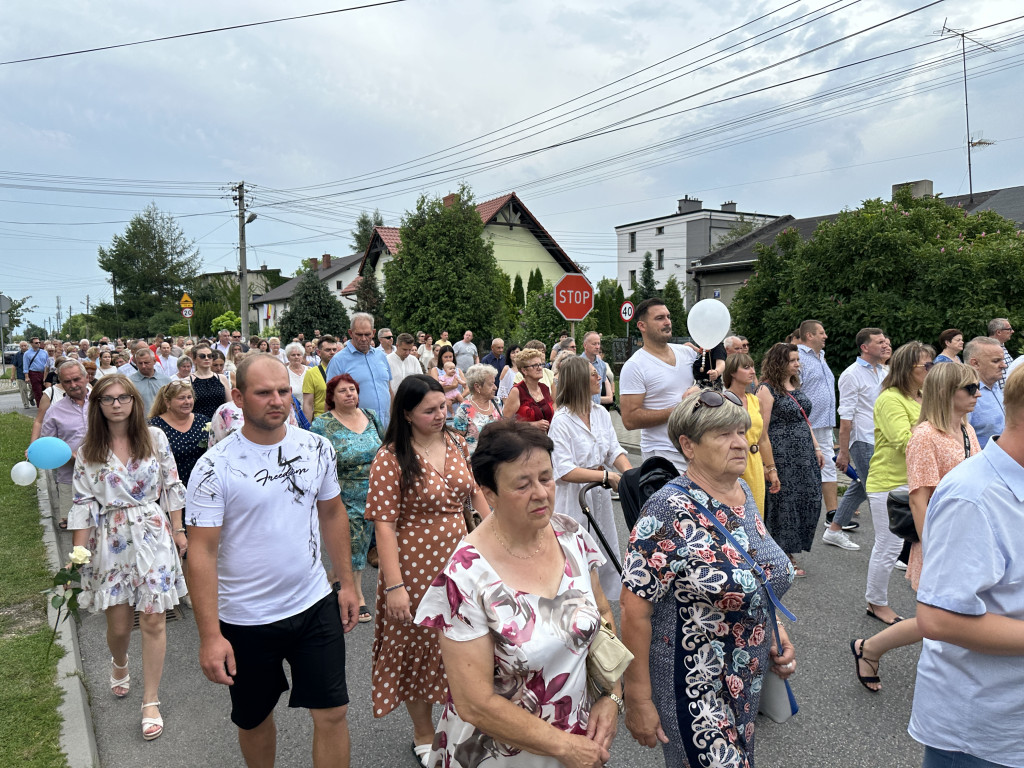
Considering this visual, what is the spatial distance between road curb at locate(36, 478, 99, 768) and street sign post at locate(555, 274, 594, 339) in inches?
312

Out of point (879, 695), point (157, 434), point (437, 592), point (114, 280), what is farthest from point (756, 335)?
point (114, 280)

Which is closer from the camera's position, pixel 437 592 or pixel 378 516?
pixel 437 592

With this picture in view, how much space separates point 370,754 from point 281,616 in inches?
46.6

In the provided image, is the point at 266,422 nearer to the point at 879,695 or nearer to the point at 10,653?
the point at 10,653

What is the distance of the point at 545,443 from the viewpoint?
2277 mm

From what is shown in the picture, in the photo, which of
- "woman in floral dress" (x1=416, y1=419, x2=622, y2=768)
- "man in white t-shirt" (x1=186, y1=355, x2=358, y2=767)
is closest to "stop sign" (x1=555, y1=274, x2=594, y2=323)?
"man in white t-shirt" (x1=186, y1=355, x2=358, y2=767)

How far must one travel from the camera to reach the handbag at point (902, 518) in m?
3.82

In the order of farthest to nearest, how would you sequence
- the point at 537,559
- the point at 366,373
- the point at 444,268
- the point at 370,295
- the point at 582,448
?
1. the point at 370,295
2. the point at 444,268
3. the point at 366,373
4. the point at 582,448
5. the point at 537,559

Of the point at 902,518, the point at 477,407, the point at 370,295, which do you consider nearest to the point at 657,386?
the point at 902,518

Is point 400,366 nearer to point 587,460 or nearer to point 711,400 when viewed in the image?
point 587,460

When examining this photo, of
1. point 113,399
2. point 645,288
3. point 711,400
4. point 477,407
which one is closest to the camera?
point 711,400

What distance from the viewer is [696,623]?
224 cm

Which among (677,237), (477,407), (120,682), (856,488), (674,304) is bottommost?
(120,682)

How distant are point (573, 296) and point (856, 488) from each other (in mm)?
5826
